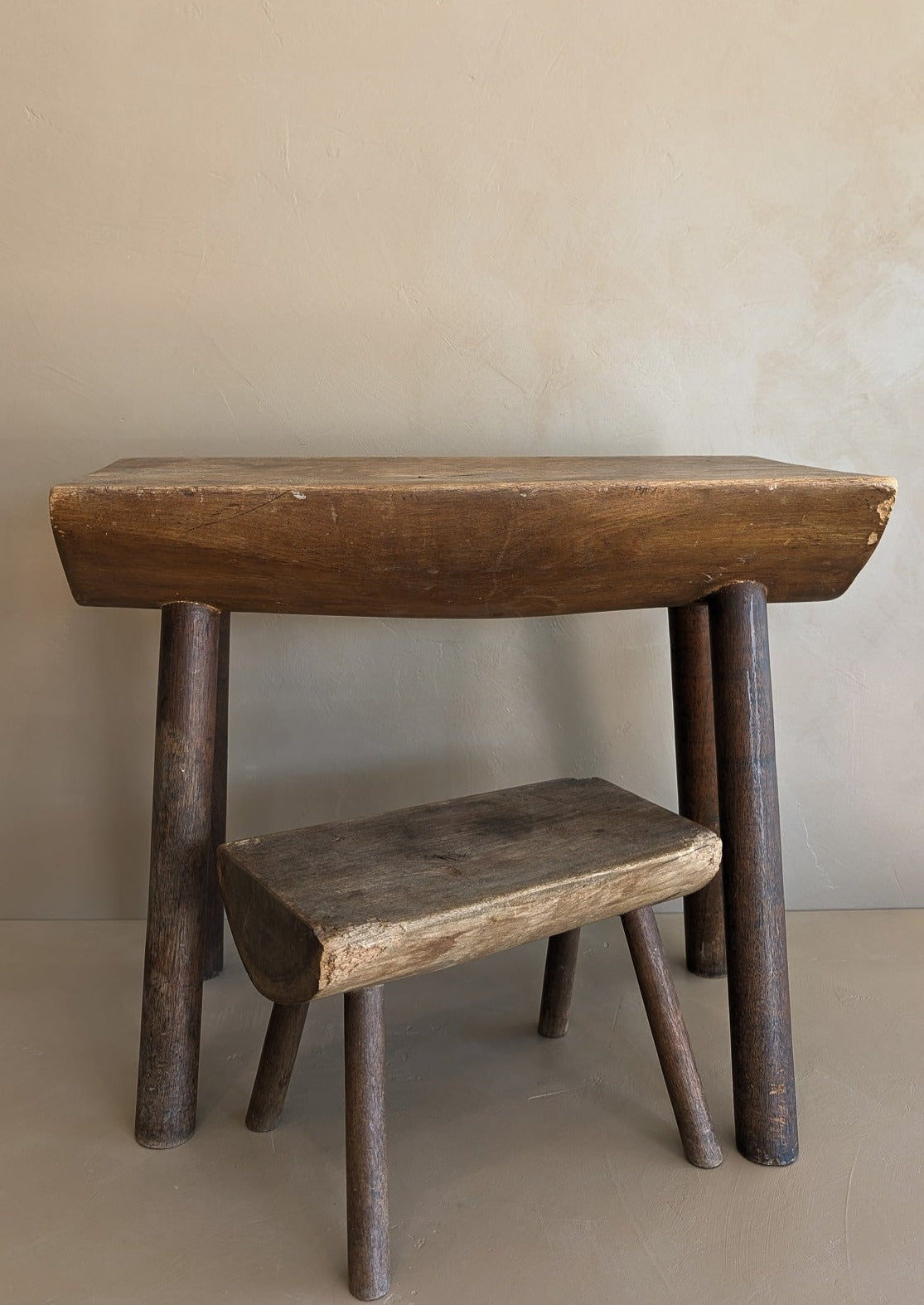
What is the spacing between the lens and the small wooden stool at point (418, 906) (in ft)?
3.69

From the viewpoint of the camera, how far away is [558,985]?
160 centimetres

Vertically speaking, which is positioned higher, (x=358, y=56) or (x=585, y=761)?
(x=358, y=56)

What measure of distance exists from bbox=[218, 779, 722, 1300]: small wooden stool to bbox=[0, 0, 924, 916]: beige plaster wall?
0.54 metres

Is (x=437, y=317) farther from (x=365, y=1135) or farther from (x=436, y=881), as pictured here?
(x=365, y=1135)

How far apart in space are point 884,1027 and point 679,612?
0.69 metres

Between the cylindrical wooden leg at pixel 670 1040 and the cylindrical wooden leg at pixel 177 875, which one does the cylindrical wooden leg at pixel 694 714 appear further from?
the cylindrical wooden leg at pixel 177 875

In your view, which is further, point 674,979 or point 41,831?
point 41,831

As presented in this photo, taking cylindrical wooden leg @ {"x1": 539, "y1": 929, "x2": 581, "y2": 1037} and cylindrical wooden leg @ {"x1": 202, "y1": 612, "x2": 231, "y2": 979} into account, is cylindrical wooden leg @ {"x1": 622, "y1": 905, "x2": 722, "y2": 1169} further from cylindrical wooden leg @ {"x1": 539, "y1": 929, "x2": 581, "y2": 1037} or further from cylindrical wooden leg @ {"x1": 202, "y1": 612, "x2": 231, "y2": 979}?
cylindrical wooden leg @ {"x1": 202, "y1": 612, "x2": 231, "y2": 979}

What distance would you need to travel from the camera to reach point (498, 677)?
6.38 ft

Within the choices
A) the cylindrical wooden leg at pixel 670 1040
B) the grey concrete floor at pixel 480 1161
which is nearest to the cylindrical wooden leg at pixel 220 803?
the grey concrete floor at pixel 480 1161

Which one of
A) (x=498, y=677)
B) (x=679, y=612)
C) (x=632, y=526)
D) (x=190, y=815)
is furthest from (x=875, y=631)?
(x=190, y=815)

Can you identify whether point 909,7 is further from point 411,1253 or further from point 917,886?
point 411,1253

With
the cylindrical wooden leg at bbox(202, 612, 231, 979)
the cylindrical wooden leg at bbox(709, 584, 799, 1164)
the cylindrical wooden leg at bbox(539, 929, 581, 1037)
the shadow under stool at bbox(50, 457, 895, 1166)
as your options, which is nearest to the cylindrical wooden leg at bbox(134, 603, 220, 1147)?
the shadow under stool at bbox(50, 457, 895, 1166)

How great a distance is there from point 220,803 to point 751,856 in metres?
0.84
